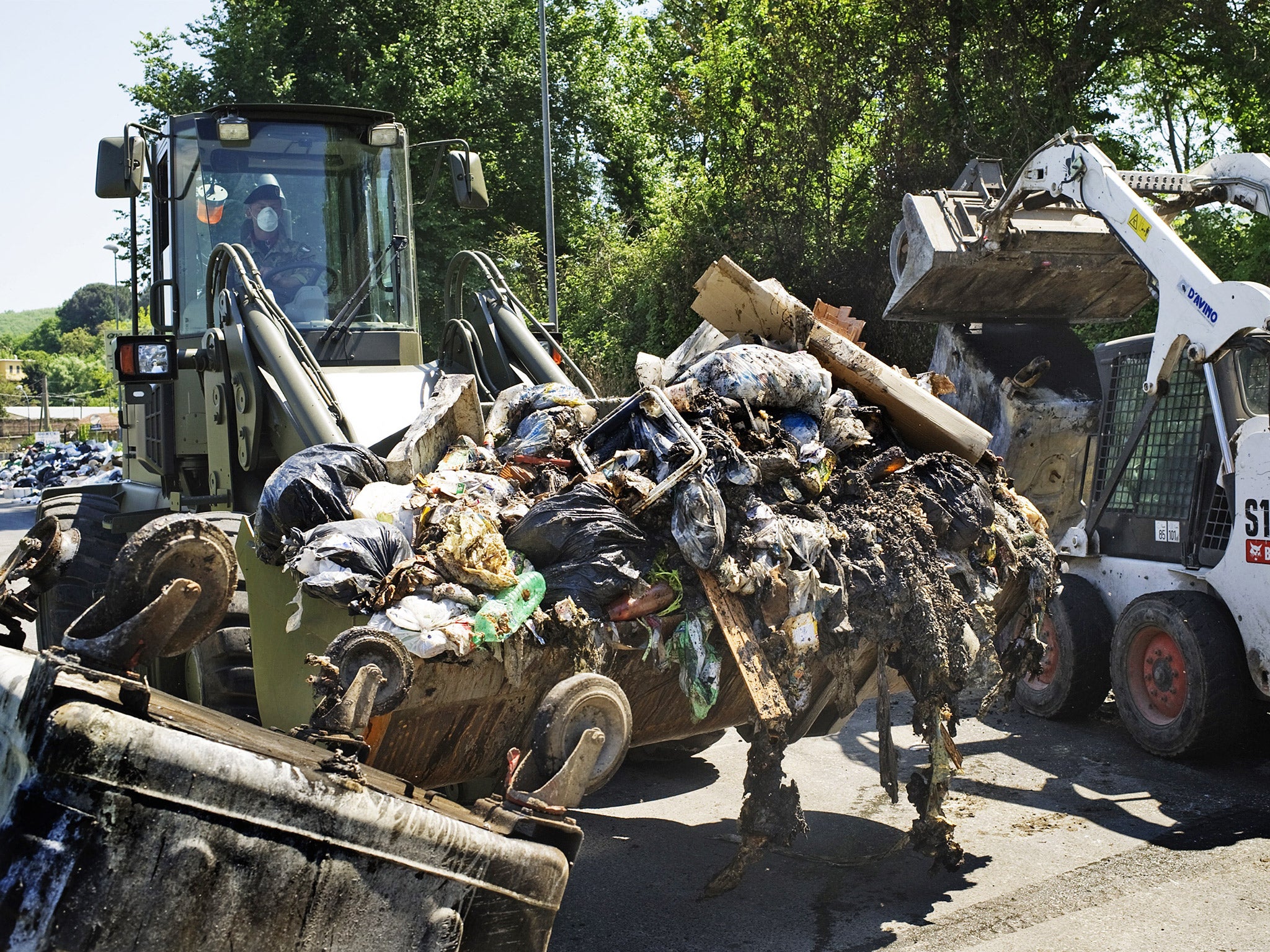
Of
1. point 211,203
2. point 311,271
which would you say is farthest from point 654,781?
point 211,203

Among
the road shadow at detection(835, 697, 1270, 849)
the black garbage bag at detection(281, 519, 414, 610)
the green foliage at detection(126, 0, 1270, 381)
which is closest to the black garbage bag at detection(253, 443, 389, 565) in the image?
the black garbage bag at detection(281, 519, 414, 610)

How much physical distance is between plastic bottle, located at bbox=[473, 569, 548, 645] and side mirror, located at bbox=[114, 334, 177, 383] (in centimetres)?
267

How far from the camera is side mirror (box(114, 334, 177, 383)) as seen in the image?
533 cm

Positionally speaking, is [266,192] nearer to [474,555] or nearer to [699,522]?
[474,555]

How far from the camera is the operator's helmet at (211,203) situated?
580 centimetres

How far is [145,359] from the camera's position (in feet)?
17.7

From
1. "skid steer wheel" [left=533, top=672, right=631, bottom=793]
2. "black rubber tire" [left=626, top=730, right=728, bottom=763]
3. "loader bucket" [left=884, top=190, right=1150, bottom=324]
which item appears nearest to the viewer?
"skid steer wheel" [left=533, top=672, right=631, bottom=793]

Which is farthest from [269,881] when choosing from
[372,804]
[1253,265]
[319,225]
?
[1253,265]

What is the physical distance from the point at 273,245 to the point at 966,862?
4363mm

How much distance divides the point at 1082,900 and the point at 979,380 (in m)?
3.94

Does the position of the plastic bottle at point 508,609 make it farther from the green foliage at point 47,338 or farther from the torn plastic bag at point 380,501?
the green foliage at point 47,338

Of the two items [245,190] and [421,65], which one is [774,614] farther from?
[421,65]

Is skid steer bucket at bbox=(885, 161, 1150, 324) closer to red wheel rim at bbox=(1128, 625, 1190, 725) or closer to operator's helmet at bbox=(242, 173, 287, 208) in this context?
red wheel rim at bbox=(1128, 625, 1190, 725)

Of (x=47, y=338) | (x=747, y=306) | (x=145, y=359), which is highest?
(x=47, y=338)
